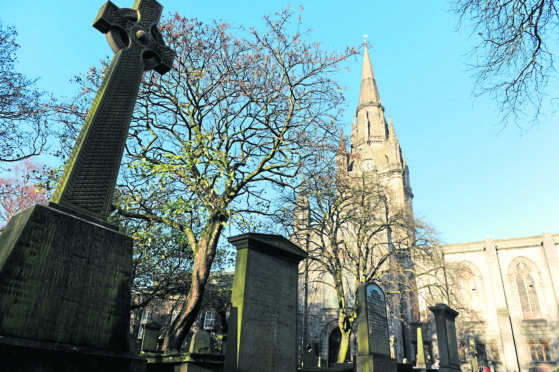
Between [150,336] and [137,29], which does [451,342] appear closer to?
[150,336]

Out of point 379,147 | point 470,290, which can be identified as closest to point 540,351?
point 470,290

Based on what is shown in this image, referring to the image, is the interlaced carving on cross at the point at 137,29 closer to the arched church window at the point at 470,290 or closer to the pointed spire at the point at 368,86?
the arched church window at the point at 470,290

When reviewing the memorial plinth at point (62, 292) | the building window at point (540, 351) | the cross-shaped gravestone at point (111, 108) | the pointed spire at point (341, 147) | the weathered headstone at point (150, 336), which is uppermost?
the pointed spire at point (341, 147)

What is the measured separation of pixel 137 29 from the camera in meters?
4.63

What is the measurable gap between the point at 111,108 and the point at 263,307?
179 inches

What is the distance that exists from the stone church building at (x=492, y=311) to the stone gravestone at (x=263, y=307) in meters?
19.8

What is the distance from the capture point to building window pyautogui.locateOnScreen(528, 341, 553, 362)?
28984mm

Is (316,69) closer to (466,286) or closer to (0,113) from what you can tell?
(0,113)

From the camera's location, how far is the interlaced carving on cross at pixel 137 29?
4.38 meters

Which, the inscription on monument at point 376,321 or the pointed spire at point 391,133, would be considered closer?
the inscription on monument at point 376,321

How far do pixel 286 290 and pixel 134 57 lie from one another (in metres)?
5.28

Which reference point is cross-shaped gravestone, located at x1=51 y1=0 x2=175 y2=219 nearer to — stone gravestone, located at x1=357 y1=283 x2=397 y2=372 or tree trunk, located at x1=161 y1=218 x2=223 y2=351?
tree trunk, located at x1=161 y1=218 x2=223 y2=351

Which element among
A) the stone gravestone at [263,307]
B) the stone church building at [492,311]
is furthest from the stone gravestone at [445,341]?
the stone church building at [492,311]

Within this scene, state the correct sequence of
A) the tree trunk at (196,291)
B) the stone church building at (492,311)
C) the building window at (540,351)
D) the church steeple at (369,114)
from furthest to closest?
the church steeple at (369,114), the building window at (540,351), the stone church building at (492,311), the tree trunk at (196,291)
